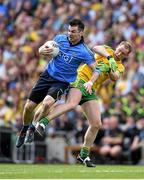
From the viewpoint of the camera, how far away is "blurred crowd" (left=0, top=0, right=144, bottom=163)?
62.2 feet

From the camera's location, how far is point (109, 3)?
21.8 metres

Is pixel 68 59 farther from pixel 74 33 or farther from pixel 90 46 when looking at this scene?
pixel 90 46

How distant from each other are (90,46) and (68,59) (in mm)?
7016

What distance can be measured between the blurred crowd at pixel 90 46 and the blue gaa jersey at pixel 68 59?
480 cm

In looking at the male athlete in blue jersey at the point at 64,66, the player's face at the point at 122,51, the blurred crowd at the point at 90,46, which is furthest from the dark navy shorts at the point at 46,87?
the blurred crowd at the point at 90,46

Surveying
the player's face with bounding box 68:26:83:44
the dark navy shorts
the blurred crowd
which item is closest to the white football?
the player's face with bounding box 68:26:83:44

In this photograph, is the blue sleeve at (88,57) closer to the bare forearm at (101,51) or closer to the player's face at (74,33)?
the bare forearm at (101,51)

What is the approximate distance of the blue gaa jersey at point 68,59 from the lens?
1377cm

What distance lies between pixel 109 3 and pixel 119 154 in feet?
16.3

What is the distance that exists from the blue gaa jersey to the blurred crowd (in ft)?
15.8

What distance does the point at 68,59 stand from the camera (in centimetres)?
1378

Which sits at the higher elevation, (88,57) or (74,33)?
(74,33)

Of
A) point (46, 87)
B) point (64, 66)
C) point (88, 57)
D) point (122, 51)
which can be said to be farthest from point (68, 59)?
point (122, 51)

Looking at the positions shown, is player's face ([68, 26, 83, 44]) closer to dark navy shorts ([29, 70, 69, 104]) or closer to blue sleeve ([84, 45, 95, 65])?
blue sleeve ([84, 45, 95, 65])
